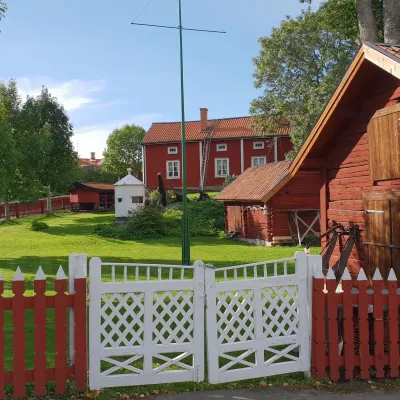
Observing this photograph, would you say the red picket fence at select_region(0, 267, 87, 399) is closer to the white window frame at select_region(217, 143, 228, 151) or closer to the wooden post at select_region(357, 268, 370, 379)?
the wooden post at select_region(357, 268, 370, 379)

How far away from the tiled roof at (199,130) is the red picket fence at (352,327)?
45.3 m

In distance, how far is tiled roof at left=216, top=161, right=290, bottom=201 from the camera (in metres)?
25.5

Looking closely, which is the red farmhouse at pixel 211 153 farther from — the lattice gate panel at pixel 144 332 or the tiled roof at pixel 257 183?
the lattice gate panel at pixel 144 332

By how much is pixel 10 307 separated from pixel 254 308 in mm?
2783

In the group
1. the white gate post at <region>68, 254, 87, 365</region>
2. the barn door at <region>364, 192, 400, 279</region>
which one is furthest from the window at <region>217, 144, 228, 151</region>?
the white gate post at <region>68, 254, 87, 365</region>

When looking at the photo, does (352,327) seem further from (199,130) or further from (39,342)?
(199,130)

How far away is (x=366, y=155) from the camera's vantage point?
8.65 m

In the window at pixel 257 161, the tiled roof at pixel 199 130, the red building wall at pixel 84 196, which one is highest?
the tiled roof at pixel 199 130

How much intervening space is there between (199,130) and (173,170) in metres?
5.62

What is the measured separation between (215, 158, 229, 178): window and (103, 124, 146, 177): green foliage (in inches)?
1312

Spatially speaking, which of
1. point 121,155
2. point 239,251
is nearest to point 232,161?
point 239,251

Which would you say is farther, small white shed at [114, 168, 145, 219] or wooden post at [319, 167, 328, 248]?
small white shed at [114, 168, 145, 219]

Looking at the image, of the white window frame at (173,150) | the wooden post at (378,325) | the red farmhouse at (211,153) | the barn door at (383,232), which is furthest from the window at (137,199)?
the wooden post at (378,325)

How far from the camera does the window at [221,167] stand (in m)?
51.3
